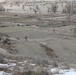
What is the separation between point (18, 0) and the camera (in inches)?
4031

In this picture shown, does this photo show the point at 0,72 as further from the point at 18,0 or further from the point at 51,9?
the point at 18,0

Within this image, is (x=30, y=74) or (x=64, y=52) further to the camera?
(x=64, y=52)

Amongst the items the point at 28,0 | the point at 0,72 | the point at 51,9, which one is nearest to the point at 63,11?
the point at 51,9

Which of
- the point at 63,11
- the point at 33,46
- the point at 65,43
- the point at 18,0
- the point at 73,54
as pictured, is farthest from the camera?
the point at 18,0

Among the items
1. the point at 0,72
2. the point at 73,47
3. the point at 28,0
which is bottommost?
the point at 28,0

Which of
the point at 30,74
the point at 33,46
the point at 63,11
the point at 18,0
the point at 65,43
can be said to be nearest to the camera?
the point at 30,74

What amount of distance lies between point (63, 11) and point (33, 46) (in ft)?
166

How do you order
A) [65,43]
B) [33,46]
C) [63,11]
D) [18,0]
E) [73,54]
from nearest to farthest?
[73,54]
[33,46]
[65,43]
[63,11]
[18,0]

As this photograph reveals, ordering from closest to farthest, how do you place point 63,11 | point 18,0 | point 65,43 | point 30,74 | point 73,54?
point 30,74 → point 73,54 → point 65,43 → point 63,11 → point 18,0

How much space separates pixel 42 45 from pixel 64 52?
8.00 ft

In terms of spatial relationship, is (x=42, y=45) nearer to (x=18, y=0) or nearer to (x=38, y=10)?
(x=38, y=10)

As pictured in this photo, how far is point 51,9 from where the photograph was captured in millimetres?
77438

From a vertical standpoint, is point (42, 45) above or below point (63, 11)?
above

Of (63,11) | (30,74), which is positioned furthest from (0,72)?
(63,11)
